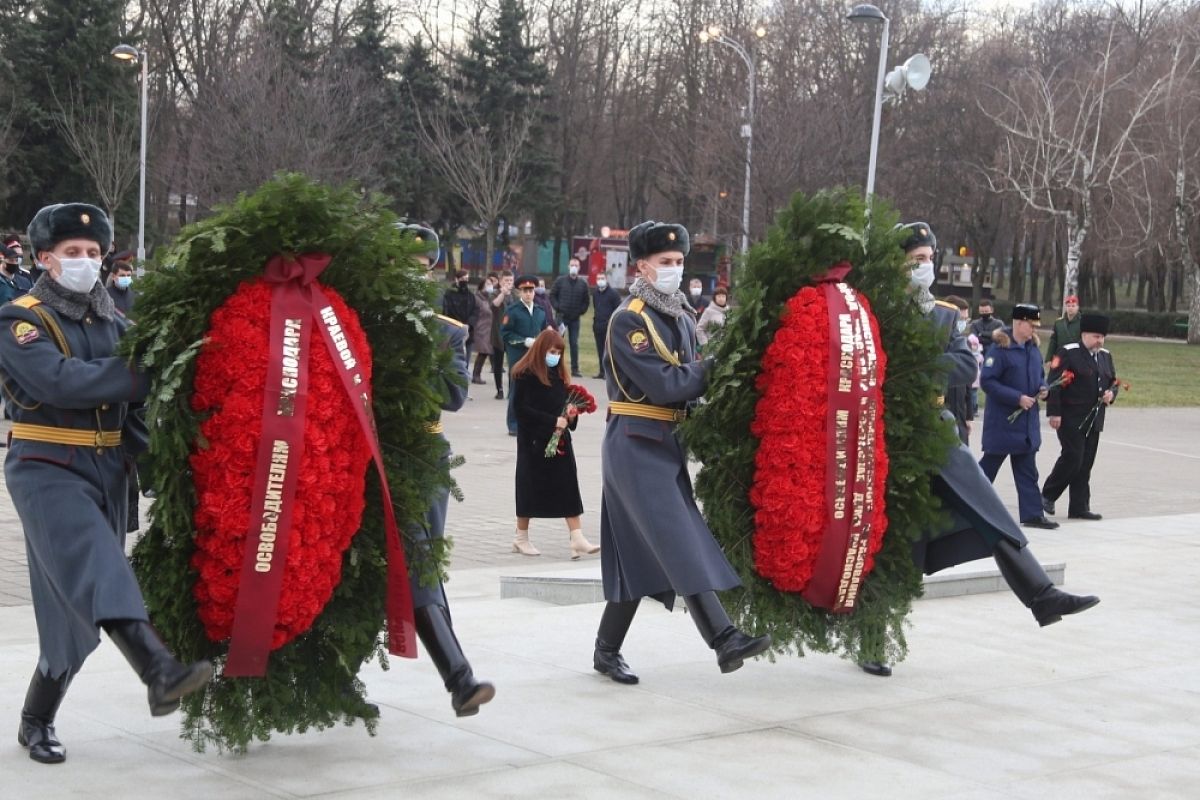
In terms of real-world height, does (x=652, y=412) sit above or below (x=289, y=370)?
below

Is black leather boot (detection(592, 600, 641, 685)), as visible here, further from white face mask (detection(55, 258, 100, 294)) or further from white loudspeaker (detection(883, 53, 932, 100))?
white loudspeaker (detection(883, 53, 932, 100))

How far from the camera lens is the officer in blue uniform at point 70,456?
5.14 meters

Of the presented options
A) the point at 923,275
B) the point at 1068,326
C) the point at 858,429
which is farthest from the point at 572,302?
the point at 858,429

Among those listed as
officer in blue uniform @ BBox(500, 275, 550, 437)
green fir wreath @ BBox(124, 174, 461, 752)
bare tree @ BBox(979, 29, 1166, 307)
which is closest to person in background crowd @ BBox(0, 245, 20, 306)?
officer in blue uniform @ BBox(500, 275, 550, 437)

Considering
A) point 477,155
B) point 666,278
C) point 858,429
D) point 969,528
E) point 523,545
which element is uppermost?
point 477,155

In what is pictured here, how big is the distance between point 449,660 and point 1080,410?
31.3 feet

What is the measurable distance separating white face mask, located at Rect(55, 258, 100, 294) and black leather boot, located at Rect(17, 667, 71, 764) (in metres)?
1.29

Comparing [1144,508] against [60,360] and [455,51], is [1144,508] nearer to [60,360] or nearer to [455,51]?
[60,360]

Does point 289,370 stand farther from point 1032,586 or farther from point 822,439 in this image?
point 1032,586

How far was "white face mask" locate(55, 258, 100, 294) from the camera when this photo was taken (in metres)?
5.43

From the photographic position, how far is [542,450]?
11344 mm

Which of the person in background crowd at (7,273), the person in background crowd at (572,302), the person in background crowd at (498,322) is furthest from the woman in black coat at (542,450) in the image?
the person in background crowd at (572,302)

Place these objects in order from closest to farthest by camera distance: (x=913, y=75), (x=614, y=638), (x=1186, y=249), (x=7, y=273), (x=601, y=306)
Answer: (x=614, y=638)
(x=7, y=273)
(x=913, y=75)
(x=601, y=306)
(x=1186, y=249)

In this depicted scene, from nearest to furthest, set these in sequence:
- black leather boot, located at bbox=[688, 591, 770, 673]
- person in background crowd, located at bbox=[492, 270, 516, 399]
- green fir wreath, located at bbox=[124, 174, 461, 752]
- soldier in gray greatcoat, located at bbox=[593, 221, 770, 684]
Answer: green fir wreath, located at bbox=[124, 174, 461, 752] → black leather boot, located at bbox=[688, 591, 770, 673] → soldier in gray greatcoat, located at bbox=[593, 221, 770, 684] → person in background crowd, located at bbox=[492, 270, 516, 399]
